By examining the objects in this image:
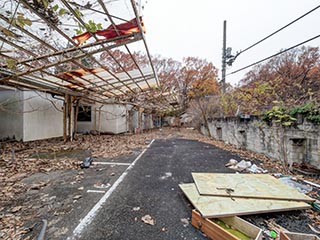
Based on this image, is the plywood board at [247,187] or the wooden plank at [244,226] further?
the plywood board at [247,187]

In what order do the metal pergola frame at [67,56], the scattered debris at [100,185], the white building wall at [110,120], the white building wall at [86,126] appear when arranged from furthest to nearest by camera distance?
the white building wall at [110,120]
the white building wall at [86,126]
the scattered debris at [100,185]
the metal pergola frame at [67,56]

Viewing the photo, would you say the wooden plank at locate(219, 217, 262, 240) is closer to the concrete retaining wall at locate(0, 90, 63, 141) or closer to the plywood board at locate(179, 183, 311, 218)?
the plywood board at locate(179, 183, 311, 218)

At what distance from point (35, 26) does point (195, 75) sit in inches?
832

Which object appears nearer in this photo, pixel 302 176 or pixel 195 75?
pixel 302 176

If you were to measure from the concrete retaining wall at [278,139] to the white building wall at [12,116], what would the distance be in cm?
1006

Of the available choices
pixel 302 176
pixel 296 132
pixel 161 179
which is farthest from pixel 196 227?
pixel 296 132

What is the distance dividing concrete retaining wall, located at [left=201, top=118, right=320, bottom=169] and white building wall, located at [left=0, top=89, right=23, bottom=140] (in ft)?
33.0

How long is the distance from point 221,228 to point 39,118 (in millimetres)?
9680

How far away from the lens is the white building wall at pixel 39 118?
7.75 m

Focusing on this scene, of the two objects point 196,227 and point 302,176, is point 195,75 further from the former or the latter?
point 196,227

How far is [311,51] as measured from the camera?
15172 mm

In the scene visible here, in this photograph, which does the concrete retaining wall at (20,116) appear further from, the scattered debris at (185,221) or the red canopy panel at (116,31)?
the scattered debris at (185,221)

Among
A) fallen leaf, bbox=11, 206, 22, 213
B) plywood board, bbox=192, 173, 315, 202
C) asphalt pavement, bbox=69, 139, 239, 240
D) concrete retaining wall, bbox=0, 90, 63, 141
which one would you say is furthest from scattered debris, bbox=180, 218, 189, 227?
concrete retaining wall, bbox=0, 90, 63, 141

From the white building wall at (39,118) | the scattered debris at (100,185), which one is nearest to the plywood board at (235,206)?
the scattered debris at (100,185)
